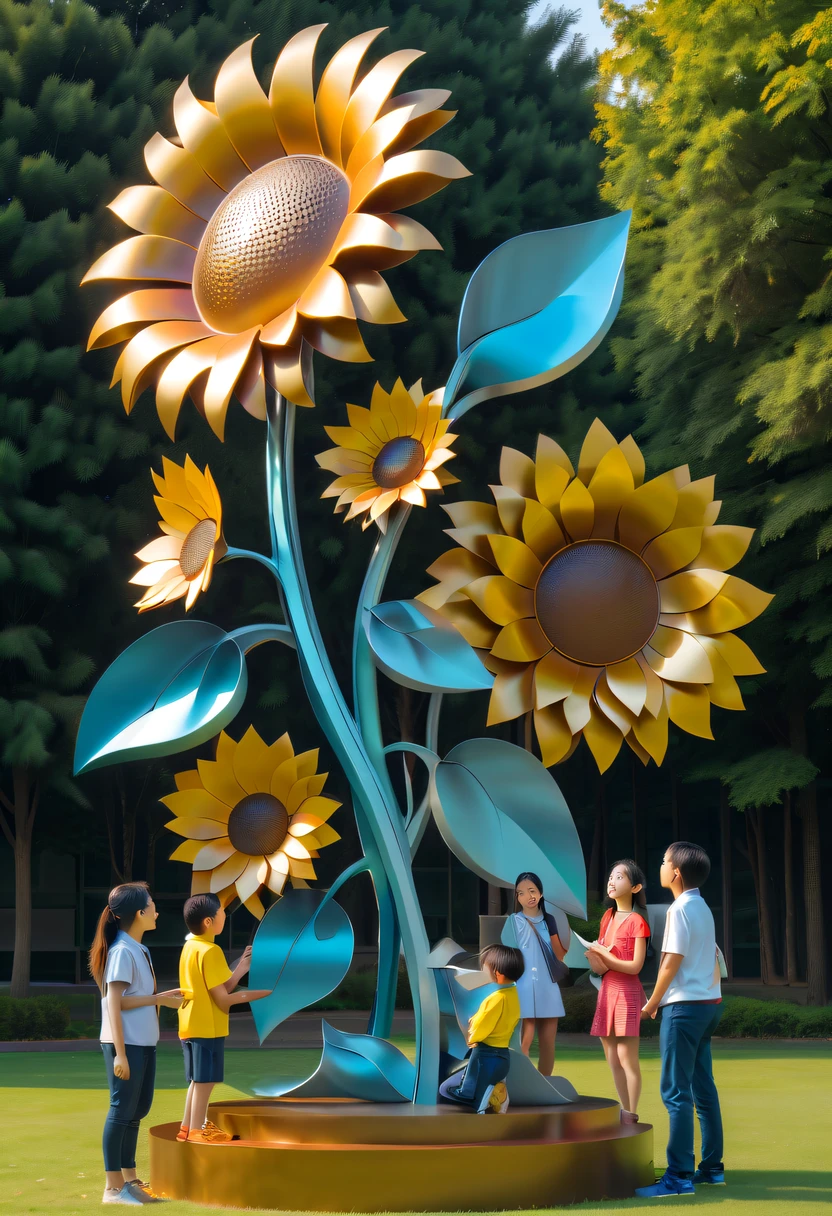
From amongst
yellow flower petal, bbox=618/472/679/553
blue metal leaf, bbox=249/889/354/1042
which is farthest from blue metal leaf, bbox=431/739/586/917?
yellow flower petal, bbox=618/472/679/553

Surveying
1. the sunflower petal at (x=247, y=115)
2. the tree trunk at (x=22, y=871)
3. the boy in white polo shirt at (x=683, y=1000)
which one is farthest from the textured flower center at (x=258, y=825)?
the tree trunk at (x=22, y=871)

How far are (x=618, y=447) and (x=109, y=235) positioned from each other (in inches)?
446

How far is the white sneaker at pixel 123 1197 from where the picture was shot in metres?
6.23

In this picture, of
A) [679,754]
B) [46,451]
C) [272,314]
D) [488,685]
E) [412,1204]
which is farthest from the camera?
[679,754]

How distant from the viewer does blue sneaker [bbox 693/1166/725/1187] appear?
665cm

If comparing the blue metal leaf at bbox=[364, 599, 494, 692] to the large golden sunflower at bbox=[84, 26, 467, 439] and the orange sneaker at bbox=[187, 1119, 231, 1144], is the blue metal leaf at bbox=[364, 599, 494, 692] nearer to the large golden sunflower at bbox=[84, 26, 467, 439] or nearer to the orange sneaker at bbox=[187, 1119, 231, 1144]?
the large golden sunflower at bbox=[84, 26, 467, 439]

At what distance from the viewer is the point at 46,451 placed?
1666cm

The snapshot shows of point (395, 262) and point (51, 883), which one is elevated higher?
point (395, 262)

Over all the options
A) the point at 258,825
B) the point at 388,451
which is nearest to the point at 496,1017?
the point at 258,825

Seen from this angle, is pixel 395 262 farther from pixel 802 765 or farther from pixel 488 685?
pixel 802 765

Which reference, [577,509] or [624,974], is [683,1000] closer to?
[624,974]

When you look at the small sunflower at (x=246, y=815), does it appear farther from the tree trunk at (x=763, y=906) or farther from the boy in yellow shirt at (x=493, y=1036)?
the tree trunk at (x=763, y=906)

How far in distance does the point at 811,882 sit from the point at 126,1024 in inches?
534

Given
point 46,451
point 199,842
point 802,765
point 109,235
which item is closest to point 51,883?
point 46,451
